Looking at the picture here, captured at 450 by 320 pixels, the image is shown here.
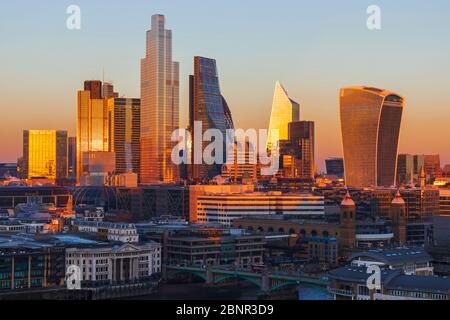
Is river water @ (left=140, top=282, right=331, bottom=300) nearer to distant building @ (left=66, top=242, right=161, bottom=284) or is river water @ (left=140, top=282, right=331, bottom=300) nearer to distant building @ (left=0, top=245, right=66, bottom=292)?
distant building @ (left=66, top=242, right=161, bottom=284)

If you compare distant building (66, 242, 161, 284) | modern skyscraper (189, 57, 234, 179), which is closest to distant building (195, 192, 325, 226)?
distant building (66, 242, 161, 284)

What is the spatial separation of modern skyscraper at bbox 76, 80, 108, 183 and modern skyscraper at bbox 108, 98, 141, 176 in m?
1.59

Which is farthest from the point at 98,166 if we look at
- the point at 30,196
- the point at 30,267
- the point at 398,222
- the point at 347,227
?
the point at 30,267

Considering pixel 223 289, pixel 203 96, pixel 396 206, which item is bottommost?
pixel 223 289

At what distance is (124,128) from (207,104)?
55.7ft

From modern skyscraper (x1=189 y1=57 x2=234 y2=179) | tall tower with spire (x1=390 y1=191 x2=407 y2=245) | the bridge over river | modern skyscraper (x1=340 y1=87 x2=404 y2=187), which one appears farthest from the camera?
modern skyscraper (x1=189 y1=57 x2=234 y2=179)

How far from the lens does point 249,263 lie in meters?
32.9

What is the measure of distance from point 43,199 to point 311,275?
4107 centimetres

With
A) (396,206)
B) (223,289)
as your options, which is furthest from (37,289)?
(396,206)

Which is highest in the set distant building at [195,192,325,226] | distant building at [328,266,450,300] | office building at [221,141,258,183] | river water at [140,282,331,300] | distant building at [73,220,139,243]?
office building at [221,141,258,183]

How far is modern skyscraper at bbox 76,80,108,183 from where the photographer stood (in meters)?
96.2

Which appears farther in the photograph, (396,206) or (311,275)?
(396,206)
